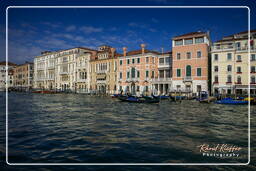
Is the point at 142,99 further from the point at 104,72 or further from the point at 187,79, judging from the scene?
the point at 104,72

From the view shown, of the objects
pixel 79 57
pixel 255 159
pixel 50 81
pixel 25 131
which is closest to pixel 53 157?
pixel 25 131

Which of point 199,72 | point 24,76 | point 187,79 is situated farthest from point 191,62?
point 24,76

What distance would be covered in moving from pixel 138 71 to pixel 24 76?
44.4 m

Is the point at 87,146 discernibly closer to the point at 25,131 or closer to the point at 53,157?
the point at 53,157

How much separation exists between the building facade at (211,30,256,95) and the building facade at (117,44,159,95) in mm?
8110

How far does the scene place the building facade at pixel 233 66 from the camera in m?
22.1

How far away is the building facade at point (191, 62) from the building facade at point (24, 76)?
44.7 m

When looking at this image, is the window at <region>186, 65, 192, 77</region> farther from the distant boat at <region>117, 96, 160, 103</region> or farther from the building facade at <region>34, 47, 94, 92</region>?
the building facade at <region>34, 47, 94, 92</region>

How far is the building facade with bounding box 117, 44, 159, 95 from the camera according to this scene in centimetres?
2867

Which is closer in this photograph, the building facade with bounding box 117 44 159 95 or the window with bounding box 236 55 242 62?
the window with bounding box 236 55 242 62

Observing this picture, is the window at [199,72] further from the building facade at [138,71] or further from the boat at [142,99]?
the boat at [142,99]

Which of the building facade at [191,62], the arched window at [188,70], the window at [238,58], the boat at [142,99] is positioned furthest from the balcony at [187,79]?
the boat at [142,99]

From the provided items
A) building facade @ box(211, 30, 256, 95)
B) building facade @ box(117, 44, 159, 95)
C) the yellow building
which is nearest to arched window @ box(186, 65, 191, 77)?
building facade @ box(211, 30, 256, 95)

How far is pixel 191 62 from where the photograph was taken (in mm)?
24984
